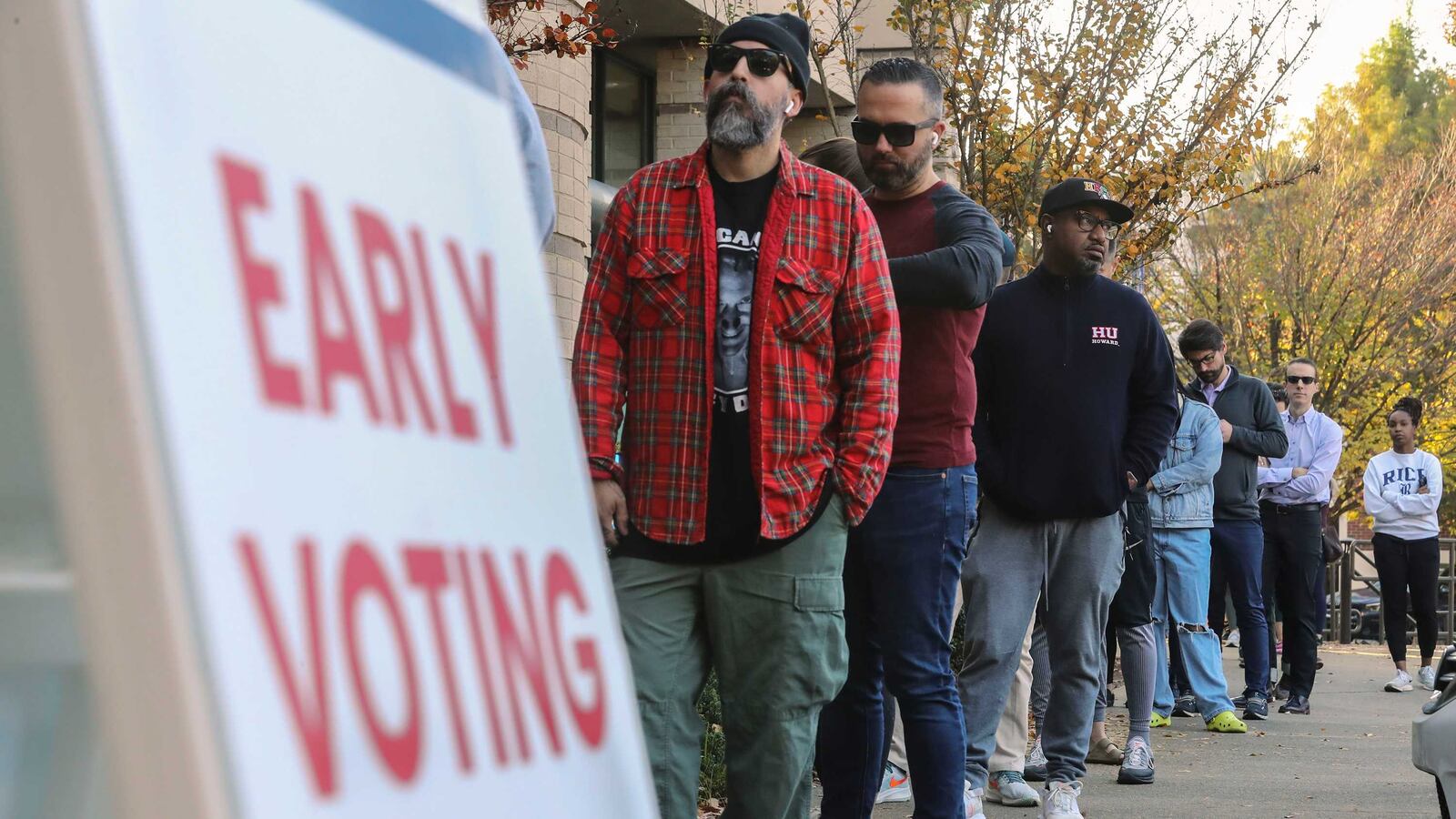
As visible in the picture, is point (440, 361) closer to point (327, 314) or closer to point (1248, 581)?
point (327, 314)

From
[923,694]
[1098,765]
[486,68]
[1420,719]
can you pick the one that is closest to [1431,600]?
[1098,765]

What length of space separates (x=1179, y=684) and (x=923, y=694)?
278 inches

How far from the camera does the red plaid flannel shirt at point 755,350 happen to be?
12.6 ft

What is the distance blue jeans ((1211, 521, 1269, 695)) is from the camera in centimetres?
1017

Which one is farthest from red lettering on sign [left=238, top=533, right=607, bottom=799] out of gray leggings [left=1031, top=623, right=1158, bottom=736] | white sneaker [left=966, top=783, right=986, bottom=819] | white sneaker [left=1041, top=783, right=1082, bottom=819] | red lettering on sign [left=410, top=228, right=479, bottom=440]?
gray leggings [left=1031, top=623, right=1158, bottom=736]

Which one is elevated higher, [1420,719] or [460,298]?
[460,298]

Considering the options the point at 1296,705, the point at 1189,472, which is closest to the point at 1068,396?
the point at 1189,472

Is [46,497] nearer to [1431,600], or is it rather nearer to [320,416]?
[320,416]

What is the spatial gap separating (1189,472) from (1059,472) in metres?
3.60

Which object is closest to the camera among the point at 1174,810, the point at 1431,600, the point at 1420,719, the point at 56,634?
the point at 56,634

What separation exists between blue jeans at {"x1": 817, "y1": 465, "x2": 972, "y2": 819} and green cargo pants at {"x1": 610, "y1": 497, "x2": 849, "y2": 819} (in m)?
0.58

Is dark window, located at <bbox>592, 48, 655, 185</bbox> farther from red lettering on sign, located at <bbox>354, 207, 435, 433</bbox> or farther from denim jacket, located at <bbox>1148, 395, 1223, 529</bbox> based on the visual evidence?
red lettering on sign, located at <bbox>354, 207, 435, 433</bbox>

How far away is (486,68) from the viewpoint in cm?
170

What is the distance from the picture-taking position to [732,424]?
12.7 feet
